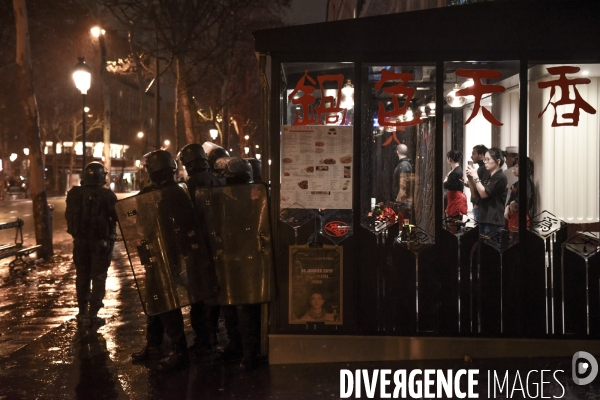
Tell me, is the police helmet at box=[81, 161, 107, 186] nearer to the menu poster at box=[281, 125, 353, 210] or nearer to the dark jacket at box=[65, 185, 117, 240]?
the dark jacket at box=[65, 185, 117, 240]

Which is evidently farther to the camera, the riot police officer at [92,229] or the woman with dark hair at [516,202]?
the riot police officer at [92,229]

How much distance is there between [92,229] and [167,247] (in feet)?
8.64

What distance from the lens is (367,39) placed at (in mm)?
6371

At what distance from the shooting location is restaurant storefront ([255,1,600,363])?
20.9ft

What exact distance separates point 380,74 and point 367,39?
44cm

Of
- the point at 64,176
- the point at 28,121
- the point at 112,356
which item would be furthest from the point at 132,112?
the point at 112,356

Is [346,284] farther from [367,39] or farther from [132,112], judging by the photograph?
[132,112]

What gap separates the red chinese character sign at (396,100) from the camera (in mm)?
6574

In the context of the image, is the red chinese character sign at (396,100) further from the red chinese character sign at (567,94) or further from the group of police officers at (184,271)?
the group of police officers at (184,271)

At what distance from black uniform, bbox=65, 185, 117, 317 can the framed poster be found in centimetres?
312

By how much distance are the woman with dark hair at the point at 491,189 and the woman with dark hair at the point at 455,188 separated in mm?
150

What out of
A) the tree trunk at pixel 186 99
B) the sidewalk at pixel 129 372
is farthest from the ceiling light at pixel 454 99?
the tree trunk at pixel 186 99

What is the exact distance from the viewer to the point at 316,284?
6.45 metres

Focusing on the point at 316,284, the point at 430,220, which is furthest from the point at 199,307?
the point at 430,220
